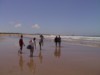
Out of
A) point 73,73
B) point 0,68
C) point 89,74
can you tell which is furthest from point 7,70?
point 89,74

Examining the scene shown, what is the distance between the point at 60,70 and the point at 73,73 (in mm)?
756

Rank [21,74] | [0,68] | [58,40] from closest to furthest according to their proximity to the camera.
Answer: [21,74] → [0,68] → [58,40]

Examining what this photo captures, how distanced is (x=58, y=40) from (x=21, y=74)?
654 inches

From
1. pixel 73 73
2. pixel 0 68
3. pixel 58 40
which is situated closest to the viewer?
pixel 73 73

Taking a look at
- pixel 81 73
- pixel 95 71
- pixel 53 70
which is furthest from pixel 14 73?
pixel 95 71

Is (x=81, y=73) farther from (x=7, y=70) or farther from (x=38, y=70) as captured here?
(x=7, y=70)

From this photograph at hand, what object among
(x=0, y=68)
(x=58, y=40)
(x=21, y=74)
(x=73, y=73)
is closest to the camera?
(x=21, y=74)

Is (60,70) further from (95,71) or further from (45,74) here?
(95,71)

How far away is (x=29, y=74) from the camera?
8047 mm

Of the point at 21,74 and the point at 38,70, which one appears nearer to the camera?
the point at 21,74

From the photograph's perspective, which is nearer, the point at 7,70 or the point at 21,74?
the point at 21,74

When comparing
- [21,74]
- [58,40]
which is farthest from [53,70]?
[58,40]

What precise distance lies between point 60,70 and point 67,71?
0.37 meters

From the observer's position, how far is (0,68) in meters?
9.17
